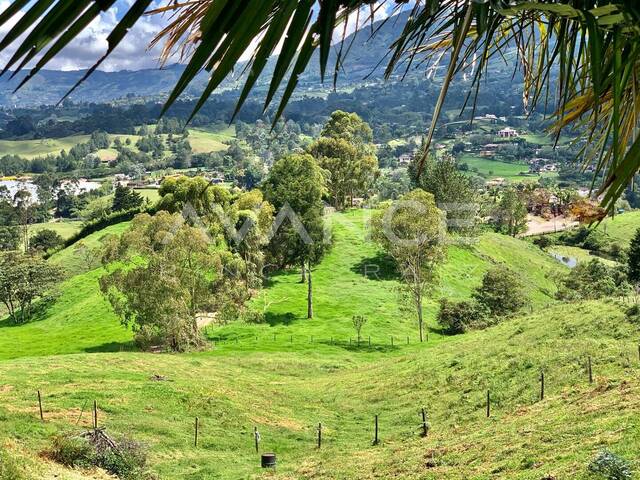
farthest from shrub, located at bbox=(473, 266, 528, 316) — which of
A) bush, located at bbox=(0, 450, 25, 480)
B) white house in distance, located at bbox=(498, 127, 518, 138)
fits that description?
white house in distance, located at bbox=(498, 127, 518, 138)

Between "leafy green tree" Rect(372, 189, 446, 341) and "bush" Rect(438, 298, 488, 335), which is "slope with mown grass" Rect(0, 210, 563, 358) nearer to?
"bush" Rect(438, 298, 488, 335)

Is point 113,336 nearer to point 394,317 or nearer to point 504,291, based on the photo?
point 394,317

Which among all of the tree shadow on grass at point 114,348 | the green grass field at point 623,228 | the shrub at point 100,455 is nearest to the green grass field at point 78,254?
the tree shadow on grass at point 114,348

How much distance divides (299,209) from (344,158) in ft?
73.7

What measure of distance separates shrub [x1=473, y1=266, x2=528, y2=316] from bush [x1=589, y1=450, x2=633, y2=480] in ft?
113

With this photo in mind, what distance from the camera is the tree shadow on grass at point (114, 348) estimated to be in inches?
1411

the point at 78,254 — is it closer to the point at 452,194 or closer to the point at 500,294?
the point at 452,194

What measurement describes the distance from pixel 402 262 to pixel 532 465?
2959cm

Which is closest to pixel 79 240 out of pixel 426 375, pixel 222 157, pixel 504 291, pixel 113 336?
pixel 113 336

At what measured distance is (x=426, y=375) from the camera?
25.7 metres

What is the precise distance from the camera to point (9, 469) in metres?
11.4

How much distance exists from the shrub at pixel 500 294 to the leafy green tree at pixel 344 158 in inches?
935

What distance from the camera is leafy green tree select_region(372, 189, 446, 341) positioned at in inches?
1534

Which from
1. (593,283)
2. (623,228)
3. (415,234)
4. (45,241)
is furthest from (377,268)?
(623,228)
